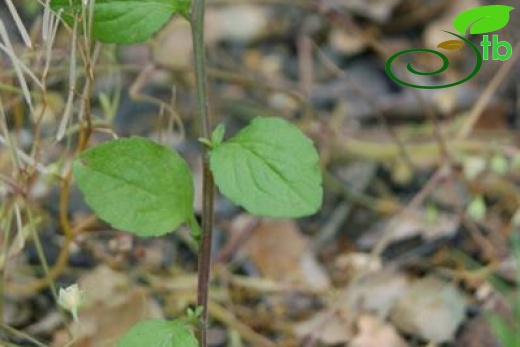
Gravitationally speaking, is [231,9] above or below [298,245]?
above

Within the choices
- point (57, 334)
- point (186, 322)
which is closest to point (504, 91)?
point (57, 334)

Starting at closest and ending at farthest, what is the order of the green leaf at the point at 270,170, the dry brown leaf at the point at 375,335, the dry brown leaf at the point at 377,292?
the green leaf at the point at 270,170
the dry brown leaf at the point at 375,335
the dry brown leaf at the point at 377,292

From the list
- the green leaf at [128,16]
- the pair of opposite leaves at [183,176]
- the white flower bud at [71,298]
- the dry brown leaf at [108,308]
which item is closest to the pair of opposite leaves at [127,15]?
the green leaf at [128,16]

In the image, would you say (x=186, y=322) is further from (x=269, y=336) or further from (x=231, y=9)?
(x=231, y=9)

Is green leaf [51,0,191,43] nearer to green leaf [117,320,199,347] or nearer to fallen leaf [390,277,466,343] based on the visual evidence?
green leaf [117,320,199,347]

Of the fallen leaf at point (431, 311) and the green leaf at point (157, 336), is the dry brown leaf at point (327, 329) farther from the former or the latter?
the green leaf at point (157, 336)

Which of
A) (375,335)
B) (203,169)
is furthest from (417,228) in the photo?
(203,169)
